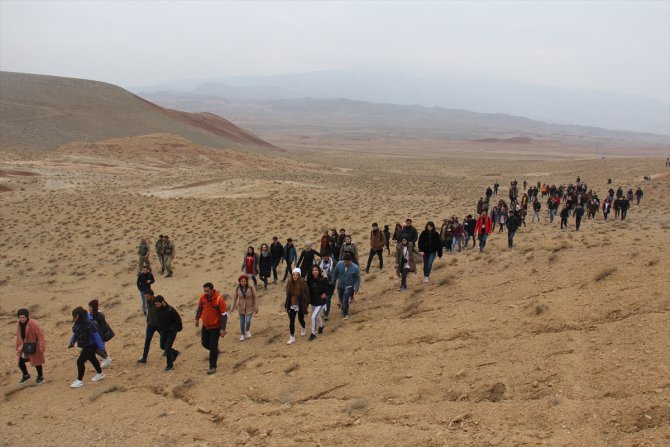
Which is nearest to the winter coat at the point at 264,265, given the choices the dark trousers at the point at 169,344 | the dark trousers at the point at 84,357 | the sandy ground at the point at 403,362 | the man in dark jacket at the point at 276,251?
the man in dark jacket at the point at 276,251

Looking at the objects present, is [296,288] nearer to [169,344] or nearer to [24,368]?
[169,344]

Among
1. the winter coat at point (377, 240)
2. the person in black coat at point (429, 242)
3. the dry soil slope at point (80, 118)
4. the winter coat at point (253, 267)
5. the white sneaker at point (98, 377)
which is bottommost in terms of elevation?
the white sneaker at point (98, 377)

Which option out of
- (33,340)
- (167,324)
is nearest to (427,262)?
(167,324)

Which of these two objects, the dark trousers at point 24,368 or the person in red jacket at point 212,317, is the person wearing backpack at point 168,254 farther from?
the person in red jacket at point 212,317

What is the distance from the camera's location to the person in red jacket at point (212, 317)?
30.5 ft

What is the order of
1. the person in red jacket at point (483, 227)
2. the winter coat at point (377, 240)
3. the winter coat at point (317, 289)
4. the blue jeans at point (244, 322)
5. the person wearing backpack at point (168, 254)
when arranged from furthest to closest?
the person wearing backpack at point (168, 254)
the person in red jacket at point (483, 227)
the winter coat at point (377, 240)
the blue jeans at point (244, 322)
the winter coat at point (317, 289)

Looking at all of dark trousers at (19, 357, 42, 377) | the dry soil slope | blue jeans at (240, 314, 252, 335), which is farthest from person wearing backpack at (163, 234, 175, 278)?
the dry soil slope

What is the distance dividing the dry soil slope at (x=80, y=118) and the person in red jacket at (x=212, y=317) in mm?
61124

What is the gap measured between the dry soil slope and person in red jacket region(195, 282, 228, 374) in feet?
201

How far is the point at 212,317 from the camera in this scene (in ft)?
30.6

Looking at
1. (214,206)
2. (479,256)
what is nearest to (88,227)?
(214,206)

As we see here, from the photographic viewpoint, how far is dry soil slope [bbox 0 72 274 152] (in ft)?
227

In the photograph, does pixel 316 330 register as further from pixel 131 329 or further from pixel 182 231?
pixel 182 231

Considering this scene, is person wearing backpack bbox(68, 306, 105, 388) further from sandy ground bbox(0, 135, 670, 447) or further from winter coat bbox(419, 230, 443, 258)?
winter coat bbox(419, 230, 443, 258)
